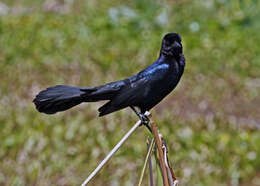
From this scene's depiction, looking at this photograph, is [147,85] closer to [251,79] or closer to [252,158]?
[252,158]

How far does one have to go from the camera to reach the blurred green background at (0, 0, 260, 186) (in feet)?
15.1

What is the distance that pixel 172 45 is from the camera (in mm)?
2596

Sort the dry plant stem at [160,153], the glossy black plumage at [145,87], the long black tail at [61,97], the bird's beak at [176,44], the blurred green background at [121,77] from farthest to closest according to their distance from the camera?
the blurred green background at [121,77] < the bird's beak at [176,44] < the glossy black plumage at [145,87] < the long black tail at [61,97] < the dry plant stem at [160,153]

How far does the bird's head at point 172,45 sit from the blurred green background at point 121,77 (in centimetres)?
207

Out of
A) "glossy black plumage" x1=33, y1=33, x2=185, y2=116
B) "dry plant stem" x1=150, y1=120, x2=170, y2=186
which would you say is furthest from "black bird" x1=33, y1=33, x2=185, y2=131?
"dry plant stem" x1=150, y1=120, x2=170, y2=186

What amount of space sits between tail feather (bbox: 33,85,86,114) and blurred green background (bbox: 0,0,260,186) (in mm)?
2193

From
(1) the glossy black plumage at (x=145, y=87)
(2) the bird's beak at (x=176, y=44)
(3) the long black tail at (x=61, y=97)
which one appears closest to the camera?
(3) the long black tail at (x=61, y=97)

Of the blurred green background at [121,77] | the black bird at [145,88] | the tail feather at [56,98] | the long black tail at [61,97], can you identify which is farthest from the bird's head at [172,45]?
the blurred green background at [121,77]

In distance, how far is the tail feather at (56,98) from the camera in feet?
7.33

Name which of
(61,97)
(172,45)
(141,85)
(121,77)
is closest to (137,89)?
(141,85)

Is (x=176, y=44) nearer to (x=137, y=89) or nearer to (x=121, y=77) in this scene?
(x=137, y=89)

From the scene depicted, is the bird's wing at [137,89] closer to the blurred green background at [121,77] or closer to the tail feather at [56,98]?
the tail feather at [56,98]

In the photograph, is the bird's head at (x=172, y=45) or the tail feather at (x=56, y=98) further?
the bird's head at (x=172, y=45)

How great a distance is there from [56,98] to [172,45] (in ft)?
2.37
